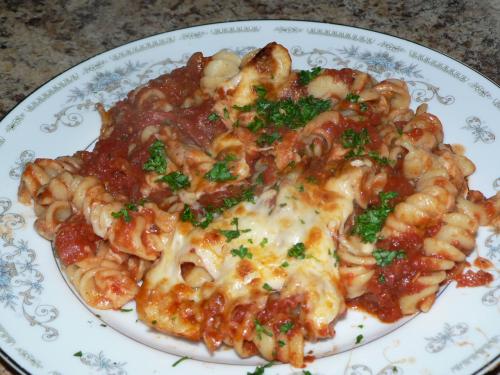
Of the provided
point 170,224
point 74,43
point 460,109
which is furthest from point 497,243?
point 74,43

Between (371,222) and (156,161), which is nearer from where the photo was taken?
(371,222)

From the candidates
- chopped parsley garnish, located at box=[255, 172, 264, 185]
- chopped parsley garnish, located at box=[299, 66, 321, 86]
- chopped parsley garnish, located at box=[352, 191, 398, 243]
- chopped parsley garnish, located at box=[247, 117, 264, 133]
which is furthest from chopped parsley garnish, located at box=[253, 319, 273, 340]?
chopped parsley garnish, located at box=[299, 66, 321, 86]

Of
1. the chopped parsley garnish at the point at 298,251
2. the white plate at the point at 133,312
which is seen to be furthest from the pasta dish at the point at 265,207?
the white plate at the point at 133,312

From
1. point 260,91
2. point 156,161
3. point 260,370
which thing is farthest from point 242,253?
point 260,91

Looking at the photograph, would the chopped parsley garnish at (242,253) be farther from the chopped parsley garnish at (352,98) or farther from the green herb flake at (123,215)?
the chopped parsley garnish at (352,98)

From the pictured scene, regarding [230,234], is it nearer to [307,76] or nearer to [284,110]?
[284,110]

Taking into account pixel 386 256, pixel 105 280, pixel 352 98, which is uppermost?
pixel 352 98
